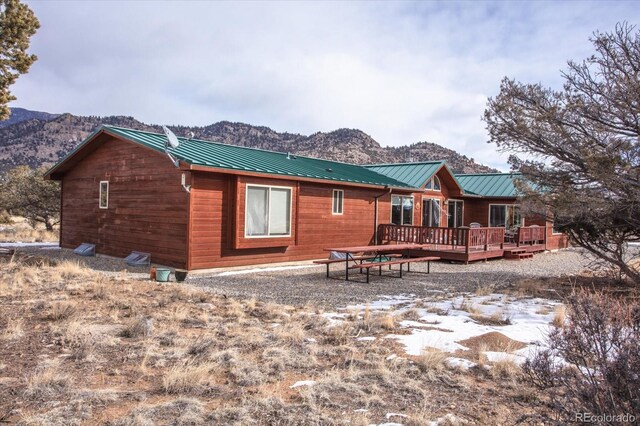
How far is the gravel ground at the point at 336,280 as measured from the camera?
356 inches

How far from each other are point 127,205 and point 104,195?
1645 millimetres

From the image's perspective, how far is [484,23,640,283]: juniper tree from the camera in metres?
7.84

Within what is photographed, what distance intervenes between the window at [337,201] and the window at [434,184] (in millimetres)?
5502

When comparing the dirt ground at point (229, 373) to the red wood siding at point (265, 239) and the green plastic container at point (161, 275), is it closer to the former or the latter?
the green plastic container at point (161, 275)

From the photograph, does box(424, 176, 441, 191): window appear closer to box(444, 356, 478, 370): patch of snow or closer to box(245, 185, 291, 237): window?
box(245, 185, 291, 237): window

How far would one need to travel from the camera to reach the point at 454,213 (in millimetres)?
22484

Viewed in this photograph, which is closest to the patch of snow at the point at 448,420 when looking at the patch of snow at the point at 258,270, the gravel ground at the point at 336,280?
the gravel ground at the point at 336,280

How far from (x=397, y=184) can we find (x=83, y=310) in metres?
12.8

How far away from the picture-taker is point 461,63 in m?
15.4

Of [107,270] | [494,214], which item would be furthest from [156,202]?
[494,214]

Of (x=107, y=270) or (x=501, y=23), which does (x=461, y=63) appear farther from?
(x=107, y=270)

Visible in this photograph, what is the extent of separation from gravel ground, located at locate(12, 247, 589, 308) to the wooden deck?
16.2 inches

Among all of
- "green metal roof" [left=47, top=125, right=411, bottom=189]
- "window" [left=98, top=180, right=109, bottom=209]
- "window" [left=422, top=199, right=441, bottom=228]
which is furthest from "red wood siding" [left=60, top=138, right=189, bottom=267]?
"window" [left=422, top=199, right=441, bottom=228]

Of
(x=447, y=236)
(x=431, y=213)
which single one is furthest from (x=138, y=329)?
(x=431, y=213)
